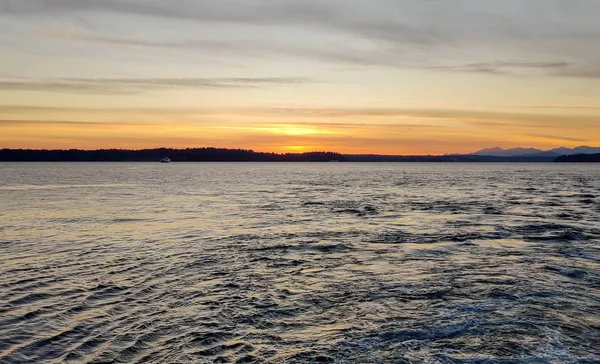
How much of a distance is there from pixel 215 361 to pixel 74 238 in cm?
1907

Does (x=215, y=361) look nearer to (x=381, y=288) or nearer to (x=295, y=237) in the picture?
(x=381, y=288)

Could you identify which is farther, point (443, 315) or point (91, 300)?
point (91, 300)

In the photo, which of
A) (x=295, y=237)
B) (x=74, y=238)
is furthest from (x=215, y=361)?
(x=74, y=238)

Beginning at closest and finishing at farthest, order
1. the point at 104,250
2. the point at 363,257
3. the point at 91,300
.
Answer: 1. the point at 91,300
2. the point at 363,257
3. the point at 104,250

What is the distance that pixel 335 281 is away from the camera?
16.4 m

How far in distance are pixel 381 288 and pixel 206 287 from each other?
5.45 meters

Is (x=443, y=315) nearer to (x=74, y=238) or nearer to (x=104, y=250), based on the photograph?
(x=104, y=250)

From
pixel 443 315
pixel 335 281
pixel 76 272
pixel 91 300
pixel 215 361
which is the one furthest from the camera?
pixel 76 272

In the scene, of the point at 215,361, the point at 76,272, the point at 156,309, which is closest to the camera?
the point at 215,361

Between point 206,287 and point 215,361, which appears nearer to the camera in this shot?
point 215,361

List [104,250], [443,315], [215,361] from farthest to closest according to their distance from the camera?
[104,250]
[443,315]
[215,361]

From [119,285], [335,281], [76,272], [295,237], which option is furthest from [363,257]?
[76,272]

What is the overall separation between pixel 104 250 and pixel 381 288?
43.9 ft

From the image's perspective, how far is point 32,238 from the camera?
26078mm
